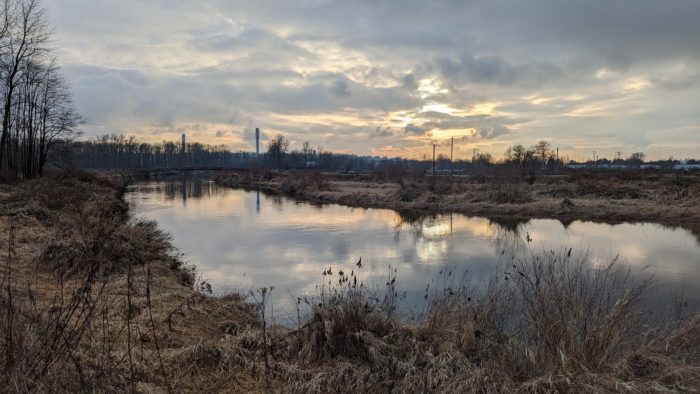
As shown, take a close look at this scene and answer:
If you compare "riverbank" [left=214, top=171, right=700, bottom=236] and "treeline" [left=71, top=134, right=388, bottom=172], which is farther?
"treeline" [left=71, top=134, right=388, bottom=172]

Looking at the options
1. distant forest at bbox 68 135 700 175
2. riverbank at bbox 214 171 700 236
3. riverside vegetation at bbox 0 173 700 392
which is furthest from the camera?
distant forest at bbox 68 135 700 175

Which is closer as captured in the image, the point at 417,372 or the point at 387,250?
the point at 417,372

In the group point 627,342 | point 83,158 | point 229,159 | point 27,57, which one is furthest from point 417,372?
point 229,159

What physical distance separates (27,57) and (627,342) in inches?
1392

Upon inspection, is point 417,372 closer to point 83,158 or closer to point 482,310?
point 482,310

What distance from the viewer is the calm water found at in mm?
11859

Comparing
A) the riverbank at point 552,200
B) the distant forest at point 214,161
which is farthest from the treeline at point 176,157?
the riverbank at point 552,200

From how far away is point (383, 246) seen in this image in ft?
55.6

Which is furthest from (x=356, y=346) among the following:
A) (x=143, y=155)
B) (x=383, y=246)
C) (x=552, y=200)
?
(x=143, y=155)

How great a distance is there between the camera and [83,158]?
399 feet

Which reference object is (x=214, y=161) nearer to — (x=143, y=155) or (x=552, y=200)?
(x=143, y=155)

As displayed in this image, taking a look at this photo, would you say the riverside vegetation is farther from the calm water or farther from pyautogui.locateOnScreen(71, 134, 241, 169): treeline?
pyautogui.locateOnScreen(71, 134, 241, 169): treeline

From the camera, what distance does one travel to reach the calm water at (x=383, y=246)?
11.9 meters

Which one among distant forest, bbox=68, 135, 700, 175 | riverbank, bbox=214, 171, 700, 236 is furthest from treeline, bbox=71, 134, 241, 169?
riverbank, bbox=214, 171, 700, 236
